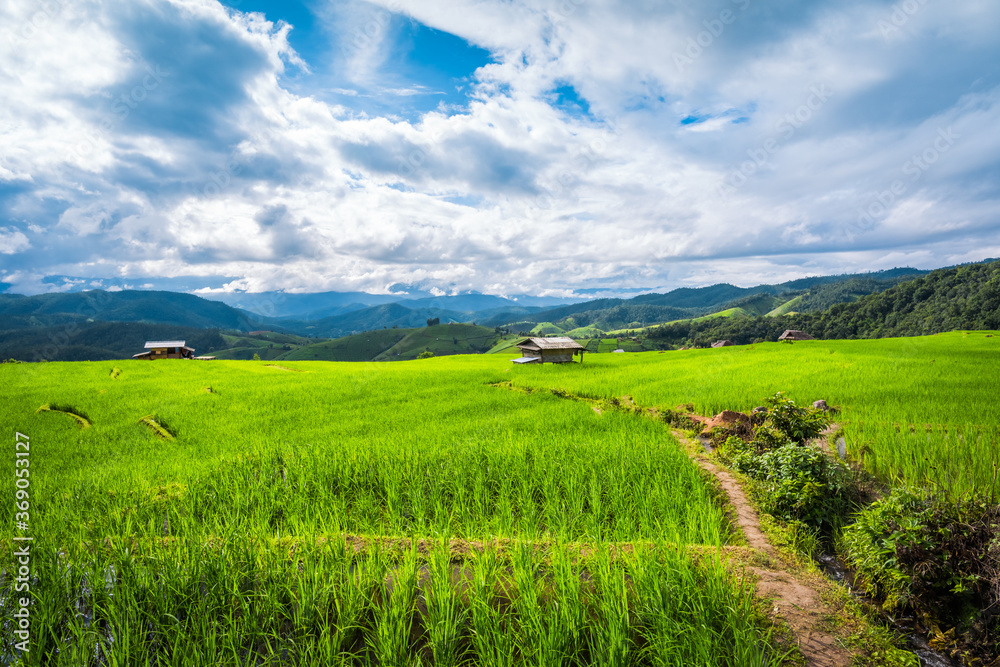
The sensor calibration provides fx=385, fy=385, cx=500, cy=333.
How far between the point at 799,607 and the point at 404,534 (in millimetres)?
5101

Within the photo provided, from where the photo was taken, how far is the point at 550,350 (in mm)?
40531

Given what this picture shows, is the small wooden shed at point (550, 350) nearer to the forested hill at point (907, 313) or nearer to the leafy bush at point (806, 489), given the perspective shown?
the leafy bush at point (806, 489)

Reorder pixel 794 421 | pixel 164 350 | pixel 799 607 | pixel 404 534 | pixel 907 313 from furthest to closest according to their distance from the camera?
pixel 907 313, pixel 164 350, pixel 794 421, pixel 404 534, pixel 799 607

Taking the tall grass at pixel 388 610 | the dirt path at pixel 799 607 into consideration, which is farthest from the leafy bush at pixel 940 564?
the tall grass at pixel 388 610

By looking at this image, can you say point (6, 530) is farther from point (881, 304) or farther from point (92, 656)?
point (881, 304)

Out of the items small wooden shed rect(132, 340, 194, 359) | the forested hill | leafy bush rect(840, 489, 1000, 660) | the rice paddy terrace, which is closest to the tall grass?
the rice paddy terrace

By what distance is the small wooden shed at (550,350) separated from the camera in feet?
132

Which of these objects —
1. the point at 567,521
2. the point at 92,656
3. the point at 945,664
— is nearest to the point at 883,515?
the point at 945,664

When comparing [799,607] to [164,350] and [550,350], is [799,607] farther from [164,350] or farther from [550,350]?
[164,350]

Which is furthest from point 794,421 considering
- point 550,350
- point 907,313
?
point 907,313

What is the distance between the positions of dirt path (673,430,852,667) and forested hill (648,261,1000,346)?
149970 mm

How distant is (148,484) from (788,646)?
11.0 metres

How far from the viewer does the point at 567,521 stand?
20.6 feet

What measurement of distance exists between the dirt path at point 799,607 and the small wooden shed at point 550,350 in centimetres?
3392
